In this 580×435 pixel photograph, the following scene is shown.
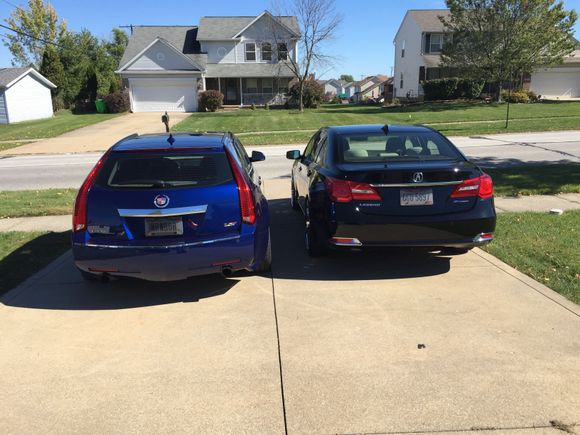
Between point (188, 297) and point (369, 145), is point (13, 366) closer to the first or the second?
point (188, 297)

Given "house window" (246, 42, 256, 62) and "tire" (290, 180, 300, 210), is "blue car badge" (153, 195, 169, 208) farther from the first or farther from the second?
"house window" (246, 42, 256, 62)

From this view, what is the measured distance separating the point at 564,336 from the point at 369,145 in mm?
3614

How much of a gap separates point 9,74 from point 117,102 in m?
7.35

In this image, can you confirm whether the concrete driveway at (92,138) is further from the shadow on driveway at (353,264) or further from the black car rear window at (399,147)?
the black car rear window at (399,147)

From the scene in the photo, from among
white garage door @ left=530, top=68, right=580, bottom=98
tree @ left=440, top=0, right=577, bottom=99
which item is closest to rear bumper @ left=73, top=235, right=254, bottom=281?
tree @ left=440, top=0, right=577, bottom=99

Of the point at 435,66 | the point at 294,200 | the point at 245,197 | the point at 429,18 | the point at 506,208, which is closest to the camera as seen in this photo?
the point at 245,197

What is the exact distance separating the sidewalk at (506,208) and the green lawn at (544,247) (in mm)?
528

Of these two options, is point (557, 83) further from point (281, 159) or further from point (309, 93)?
point (281, 159)

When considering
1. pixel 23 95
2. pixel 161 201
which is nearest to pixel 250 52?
pixel 23 95

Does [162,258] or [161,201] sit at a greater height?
[161,201]

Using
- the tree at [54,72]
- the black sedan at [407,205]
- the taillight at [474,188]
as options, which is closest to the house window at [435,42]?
the tree at [54,72]

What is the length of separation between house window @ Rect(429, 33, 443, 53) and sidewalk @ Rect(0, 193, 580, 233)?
40575mm

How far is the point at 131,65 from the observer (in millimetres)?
38938

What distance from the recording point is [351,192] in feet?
16.2
